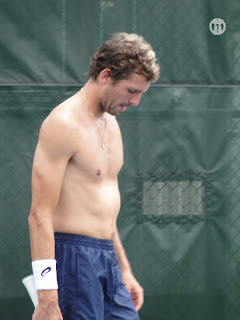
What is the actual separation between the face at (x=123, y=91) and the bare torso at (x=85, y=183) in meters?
0.11

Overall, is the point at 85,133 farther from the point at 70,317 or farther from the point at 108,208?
the point at 70,317

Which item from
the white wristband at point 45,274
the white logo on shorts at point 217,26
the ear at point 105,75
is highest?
the white logo on shorts at point 217,26

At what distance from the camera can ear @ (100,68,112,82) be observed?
3.39m

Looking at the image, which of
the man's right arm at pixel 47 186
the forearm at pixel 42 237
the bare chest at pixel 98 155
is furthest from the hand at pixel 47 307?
the bare chest at pixel 98 155

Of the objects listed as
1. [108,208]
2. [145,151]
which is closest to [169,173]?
[145,151]

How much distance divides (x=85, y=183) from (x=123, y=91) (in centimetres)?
43

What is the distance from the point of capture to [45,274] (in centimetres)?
319

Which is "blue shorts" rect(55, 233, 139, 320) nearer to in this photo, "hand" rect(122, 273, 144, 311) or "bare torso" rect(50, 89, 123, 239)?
"bare torso" rect(50, 89, 123, 239)

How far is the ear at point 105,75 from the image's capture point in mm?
3392

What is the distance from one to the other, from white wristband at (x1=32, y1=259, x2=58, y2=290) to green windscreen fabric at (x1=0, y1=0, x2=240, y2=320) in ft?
5.37

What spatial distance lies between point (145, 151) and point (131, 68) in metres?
1.66

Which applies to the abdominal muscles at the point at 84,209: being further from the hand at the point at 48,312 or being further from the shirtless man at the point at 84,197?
the hand at the point at 48,312

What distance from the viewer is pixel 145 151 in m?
4.98

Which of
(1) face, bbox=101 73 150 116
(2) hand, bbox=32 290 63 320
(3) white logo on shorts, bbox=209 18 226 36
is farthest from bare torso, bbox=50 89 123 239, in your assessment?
(3) white logo on shorts, bbox=209 18 226 36
